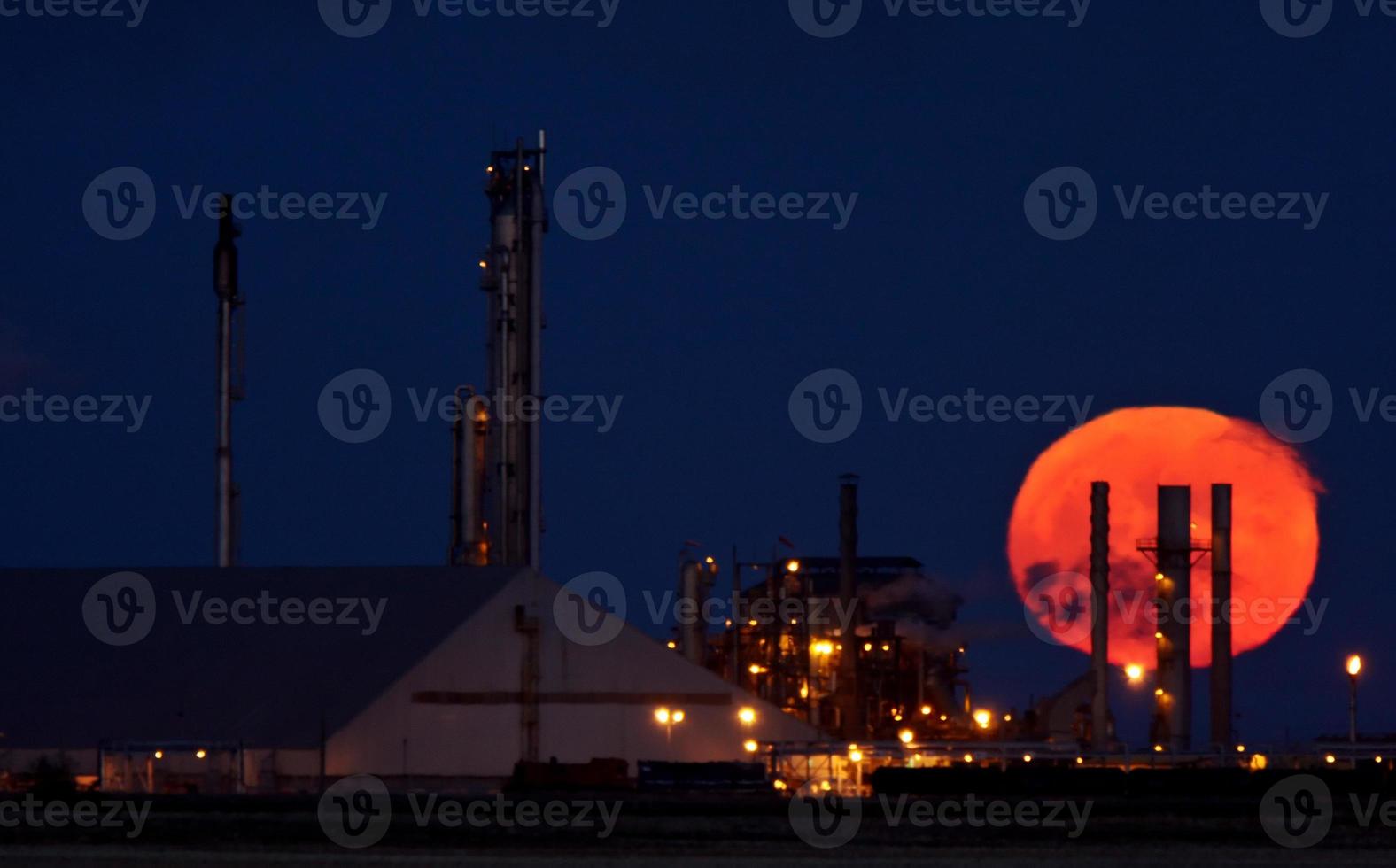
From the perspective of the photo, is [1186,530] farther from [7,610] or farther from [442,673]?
[7,610]

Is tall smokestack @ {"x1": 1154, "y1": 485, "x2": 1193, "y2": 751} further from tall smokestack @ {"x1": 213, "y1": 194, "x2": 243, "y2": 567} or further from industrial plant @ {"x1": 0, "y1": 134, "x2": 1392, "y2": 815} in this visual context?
tall smokestack @ {"x1": 213, "y1": 194, "x2": 243, "y2": 567}

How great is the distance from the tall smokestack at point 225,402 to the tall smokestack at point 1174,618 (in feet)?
99.4

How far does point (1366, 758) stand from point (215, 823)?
3124 centimetres

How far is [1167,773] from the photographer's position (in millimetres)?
43438

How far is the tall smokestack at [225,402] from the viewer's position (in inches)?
2552

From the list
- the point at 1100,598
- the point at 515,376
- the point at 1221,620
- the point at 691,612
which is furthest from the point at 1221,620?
the point at 515,376

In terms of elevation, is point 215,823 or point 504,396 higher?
point 504,396

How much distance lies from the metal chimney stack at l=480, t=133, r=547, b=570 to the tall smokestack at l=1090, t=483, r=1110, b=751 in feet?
64.1

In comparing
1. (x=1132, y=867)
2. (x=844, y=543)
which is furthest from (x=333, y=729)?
(x=844, y=543)

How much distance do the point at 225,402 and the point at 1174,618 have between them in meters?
31.6

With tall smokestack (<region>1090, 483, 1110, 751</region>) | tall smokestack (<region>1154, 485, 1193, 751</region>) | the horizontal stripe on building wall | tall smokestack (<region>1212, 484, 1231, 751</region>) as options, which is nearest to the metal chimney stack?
the horizontal stripe on building wall

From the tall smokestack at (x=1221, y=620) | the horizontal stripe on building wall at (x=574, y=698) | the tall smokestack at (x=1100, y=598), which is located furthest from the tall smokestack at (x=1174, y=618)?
the horizontal stripe on building wall at (x=574, y=698)

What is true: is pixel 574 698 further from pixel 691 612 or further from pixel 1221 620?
pixel 1221 620

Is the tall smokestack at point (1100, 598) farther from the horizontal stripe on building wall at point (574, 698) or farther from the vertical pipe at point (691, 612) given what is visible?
the horizontal stripe on building wall at point (574, 698)
